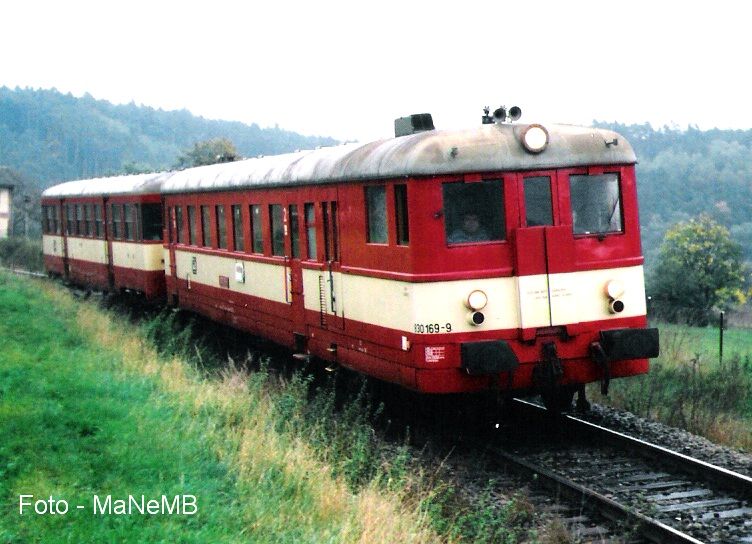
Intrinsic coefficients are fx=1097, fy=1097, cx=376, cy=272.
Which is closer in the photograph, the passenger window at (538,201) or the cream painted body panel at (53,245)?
the passenger window at (538,201)

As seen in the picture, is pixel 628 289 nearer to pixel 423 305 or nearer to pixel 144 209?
pixel 423 305

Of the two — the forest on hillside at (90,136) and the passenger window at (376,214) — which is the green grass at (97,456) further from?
the forest on hillside at (90,136)

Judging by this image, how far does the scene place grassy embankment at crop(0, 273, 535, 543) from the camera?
677 centimetres

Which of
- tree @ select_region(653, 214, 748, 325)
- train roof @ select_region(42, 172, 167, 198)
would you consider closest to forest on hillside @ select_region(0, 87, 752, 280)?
tree @ select_region(653, 214, 748, 325)

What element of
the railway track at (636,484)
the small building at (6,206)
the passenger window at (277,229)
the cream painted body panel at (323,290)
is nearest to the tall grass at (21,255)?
the small building at (6,206)

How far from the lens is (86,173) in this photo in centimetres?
12612

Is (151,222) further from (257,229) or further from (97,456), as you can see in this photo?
(97,456)

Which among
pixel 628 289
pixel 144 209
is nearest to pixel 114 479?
pixel 628 289

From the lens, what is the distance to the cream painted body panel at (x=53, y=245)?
30.5 m

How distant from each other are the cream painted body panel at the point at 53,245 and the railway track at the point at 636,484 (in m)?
22.1

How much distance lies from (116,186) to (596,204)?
15.6m

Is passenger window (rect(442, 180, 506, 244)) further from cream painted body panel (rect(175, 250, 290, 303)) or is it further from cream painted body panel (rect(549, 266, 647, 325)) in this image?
cream painted body panel (rect(175, 250, 290, 303))

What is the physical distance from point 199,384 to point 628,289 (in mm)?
4882

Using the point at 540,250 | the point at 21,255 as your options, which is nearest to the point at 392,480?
the point at 540,250
